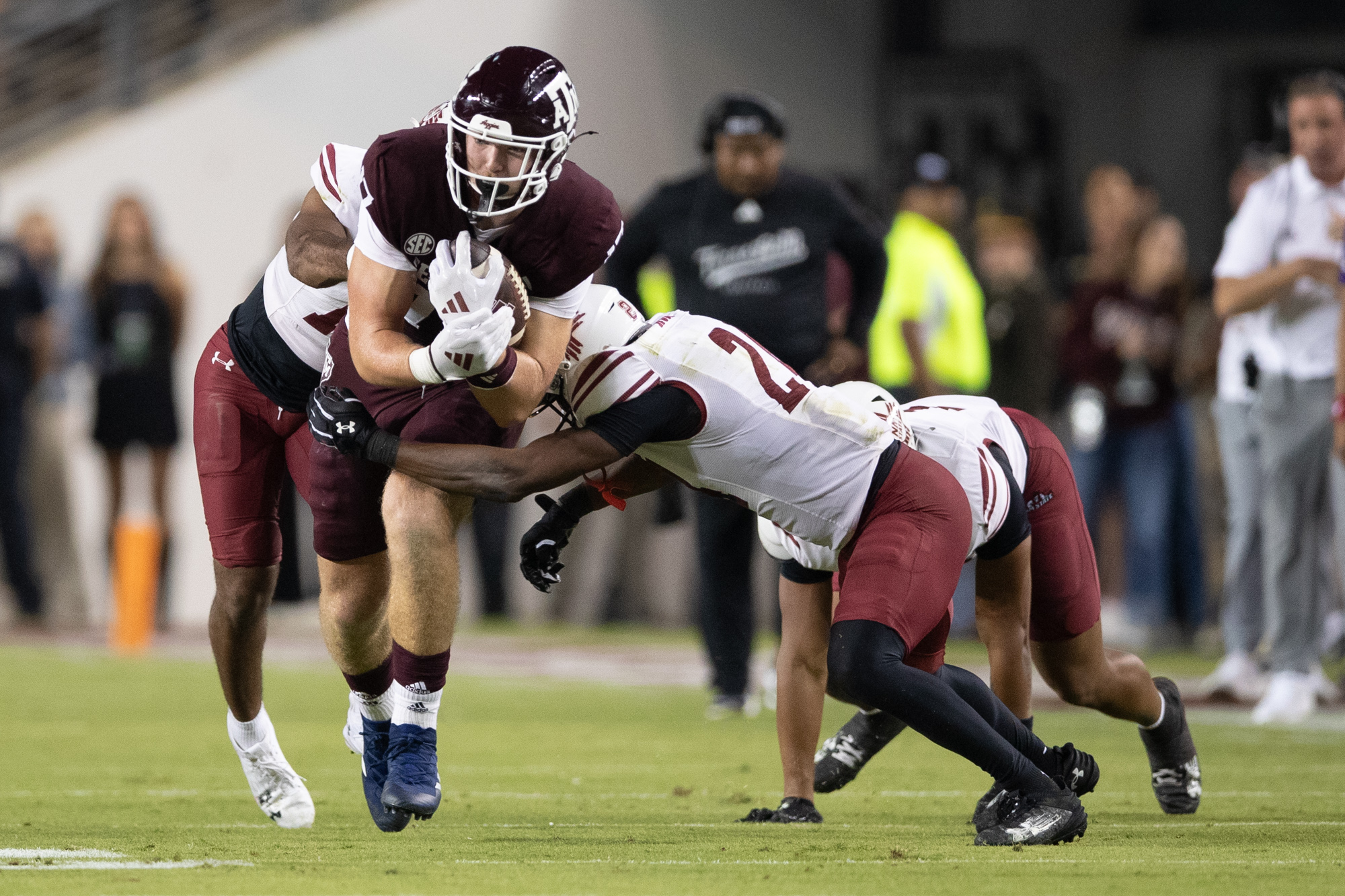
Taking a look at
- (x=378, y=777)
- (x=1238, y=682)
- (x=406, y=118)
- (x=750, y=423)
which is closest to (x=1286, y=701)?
(x=1238, y=682)

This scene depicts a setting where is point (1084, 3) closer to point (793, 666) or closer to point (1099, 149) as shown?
point (1099, 149)

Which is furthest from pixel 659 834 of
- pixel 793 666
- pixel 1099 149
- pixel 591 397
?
pixel 1099 149

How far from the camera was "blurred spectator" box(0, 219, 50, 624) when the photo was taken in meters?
12.1

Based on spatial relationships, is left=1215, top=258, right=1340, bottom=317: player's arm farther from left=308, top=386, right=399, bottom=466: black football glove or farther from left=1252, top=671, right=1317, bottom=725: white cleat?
left=308, top=386, right=399, bottom=466: black football glove

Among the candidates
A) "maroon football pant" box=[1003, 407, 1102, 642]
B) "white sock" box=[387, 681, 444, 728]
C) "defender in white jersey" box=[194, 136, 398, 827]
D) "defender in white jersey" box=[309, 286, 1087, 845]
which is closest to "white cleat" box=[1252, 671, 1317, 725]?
"maroon football pant" box=[1003, 407, 1102, 642]

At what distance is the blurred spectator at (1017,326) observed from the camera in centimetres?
1078

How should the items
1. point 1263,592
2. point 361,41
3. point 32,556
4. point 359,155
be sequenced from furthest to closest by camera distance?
point 361,41, point 32,556, point 1263,592, point 359,155

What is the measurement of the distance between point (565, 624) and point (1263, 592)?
218 inches

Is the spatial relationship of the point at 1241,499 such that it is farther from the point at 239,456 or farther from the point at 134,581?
the point at 134,581

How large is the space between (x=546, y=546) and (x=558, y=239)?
0.73 meters

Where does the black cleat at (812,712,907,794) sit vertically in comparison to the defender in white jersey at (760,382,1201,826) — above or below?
below

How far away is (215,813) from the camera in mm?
5074

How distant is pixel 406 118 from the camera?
1320 centimetres

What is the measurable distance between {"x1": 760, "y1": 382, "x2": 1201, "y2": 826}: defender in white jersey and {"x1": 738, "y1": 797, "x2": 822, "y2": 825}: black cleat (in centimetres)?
4
